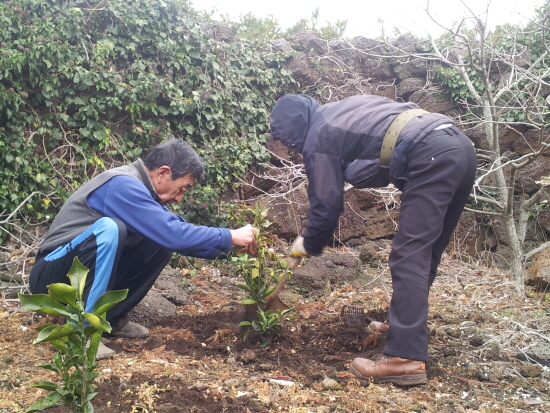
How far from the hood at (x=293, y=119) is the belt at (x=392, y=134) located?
480mm

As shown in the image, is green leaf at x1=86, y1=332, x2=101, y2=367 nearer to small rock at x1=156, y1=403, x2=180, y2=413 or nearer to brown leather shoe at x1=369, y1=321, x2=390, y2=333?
small rock at x1=156, y1=403, x2=180, y2=413

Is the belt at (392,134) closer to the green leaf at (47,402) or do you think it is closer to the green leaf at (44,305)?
the green leaf at (44,305)

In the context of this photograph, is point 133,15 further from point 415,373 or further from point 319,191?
point 415,373

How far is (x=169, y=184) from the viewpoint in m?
3.07

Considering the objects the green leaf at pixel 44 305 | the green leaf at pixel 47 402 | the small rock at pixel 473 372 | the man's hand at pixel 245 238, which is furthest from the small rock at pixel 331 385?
the green leaf at pixel 44 305

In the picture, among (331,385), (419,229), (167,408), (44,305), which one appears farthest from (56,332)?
(419,229)

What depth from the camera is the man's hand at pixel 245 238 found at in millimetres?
2920

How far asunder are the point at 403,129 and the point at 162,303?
2.39m

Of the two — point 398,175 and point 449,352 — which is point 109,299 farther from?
point 449,352

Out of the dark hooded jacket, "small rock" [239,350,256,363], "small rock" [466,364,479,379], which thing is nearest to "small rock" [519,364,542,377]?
"small rock" [466,364,479,379]

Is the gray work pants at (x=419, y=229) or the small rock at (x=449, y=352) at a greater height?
the gray work pants at (x=419, y=229)

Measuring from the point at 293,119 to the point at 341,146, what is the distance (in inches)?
13.6

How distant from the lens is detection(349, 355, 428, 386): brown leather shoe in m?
2.40

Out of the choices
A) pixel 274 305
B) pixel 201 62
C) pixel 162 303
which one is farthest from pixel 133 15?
pixel 274 305
